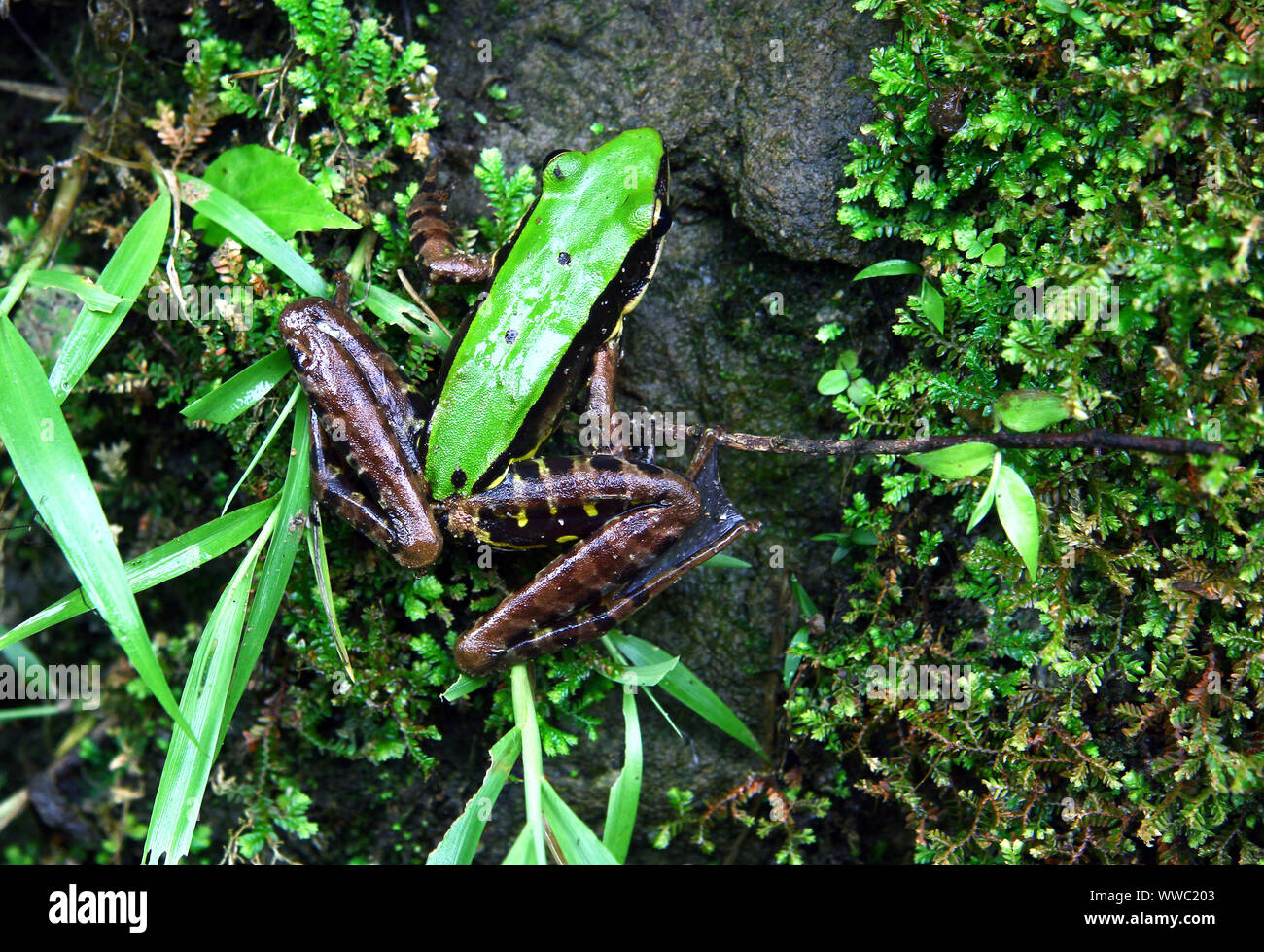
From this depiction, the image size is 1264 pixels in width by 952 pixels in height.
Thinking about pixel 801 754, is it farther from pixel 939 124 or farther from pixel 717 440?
pixel 939 124

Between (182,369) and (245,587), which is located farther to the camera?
(182,369)

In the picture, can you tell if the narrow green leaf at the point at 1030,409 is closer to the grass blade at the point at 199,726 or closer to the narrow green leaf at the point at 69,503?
the grass blade at the point at 199,726

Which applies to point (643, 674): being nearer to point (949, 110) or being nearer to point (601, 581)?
point (601, 581)

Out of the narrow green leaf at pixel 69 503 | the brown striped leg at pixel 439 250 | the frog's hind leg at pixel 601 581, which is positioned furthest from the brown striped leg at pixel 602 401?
the narrow green leaf at pixel 69 503

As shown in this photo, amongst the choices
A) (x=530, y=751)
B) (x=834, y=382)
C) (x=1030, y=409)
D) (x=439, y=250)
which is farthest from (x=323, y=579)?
(x=1030, y=409)

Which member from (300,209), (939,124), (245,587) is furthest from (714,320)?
(245,587)

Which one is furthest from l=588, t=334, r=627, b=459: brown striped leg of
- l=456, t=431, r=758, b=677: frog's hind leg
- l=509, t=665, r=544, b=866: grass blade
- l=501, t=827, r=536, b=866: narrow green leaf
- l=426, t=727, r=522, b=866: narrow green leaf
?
l=501, t=827, r=536, b=866: narrow green leaf

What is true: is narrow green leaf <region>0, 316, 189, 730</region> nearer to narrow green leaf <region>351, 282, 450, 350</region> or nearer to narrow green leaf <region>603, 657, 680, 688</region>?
narrow green leaf <region>351, 282, 450, 350</region>
